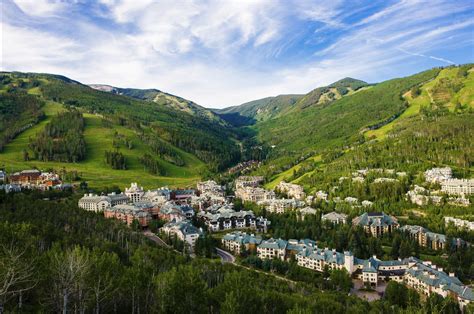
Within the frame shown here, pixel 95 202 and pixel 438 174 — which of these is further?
pixel 438 174

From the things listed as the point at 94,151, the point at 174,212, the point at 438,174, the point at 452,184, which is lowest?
the point at 174,212

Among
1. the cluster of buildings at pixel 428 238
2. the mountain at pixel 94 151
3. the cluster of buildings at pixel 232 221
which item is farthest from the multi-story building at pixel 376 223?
the mountain at pixel 94 151

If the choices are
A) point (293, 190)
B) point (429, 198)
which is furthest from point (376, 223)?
point (293, 190)

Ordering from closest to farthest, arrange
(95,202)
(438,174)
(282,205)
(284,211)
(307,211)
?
(307,211) → (95,202) → (284,211) → (282,205) → (438,174)

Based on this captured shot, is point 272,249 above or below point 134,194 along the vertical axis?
below

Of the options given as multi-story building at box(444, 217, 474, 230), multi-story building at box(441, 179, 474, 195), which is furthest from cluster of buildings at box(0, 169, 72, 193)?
multi-story building at box(441, 179, 474, 195)

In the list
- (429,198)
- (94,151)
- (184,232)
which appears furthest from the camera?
(94,151)

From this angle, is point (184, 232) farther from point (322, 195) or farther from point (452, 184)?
point (452, 184)

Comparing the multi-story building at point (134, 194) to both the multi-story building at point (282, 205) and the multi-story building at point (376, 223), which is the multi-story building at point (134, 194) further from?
the multi-story building at point (376, 223)
